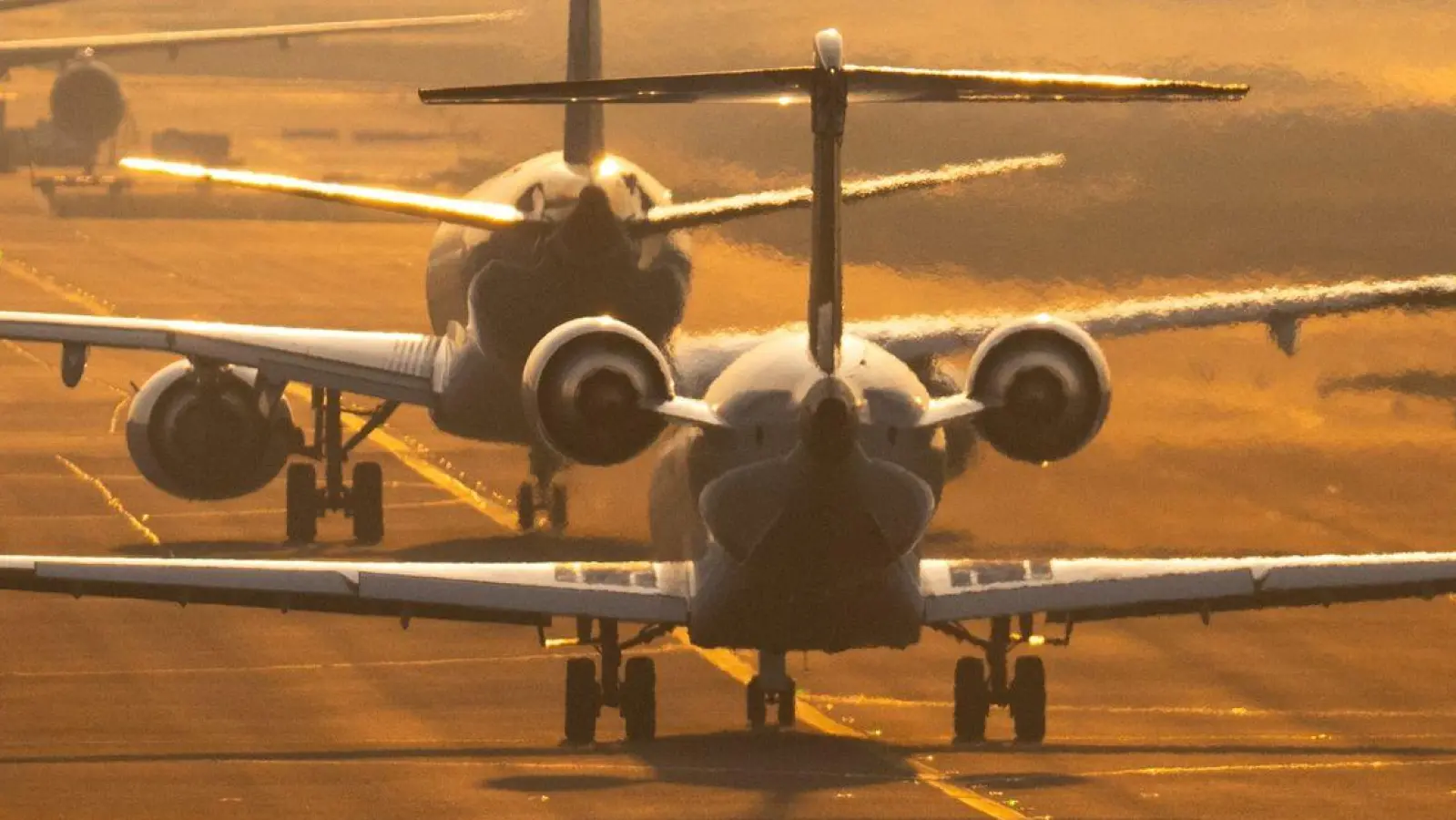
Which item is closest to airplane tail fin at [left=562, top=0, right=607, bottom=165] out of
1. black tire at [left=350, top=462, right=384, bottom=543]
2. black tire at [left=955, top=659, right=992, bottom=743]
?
black tire at [left=350, top=462, right=384, bottom=543]

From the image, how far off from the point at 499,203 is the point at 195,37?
59.4 metres

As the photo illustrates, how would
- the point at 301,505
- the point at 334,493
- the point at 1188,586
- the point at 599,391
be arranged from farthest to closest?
the point at 334,493
the point at 301,505
the point at 1188,586
the point at 599,391

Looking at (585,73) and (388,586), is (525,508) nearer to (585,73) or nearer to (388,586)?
(585,73)

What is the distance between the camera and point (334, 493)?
6341cm

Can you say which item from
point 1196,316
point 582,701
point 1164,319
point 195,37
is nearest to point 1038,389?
point 582,701

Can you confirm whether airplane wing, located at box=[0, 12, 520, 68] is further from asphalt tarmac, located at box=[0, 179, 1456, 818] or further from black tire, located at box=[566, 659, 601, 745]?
black tire, located at box=[566, 659, 601, 745]

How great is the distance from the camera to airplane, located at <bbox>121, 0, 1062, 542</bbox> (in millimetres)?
59125

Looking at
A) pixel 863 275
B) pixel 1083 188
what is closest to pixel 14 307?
pixel 863 275

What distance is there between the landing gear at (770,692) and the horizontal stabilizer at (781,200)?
979 cm

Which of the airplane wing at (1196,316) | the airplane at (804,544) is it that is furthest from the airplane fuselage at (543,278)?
the airplane at (804,544)

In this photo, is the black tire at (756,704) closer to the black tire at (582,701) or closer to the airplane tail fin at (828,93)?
the black tire at (582,701)

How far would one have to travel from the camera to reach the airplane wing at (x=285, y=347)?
198 feet

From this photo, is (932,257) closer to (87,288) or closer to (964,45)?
(964,45)

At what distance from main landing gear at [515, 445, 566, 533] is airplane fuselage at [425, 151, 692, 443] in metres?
0.94
